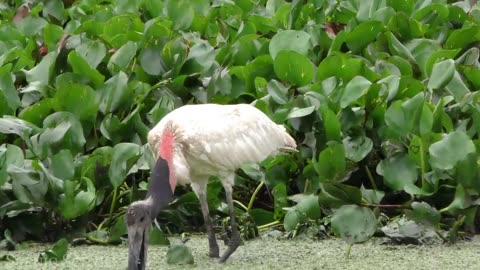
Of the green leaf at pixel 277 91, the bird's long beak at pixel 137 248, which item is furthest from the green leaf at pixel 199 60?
the bird's long beak at pixel 137 248

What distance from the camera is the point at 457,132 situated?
539 cm

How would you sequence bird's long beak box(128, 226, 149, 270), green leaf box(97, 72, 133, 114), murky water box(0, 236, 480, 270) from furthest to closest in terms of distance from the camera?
green leaf box(97, 72, 133, 114)
murky water box(0, 236, 480, 270)
bird's long beak box(128, 226, 149, 270)

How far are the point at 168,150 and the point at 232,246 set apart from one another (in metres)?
0.49

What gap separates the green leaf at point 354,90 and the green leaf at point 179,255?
1166mm

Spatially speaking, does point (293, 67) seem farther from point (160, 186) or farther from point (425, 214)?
point (160, 186)

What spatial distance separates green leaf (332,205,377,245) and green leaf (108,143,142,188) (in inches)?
38.0

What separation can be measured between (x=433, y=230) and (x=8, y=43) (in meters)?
2.76

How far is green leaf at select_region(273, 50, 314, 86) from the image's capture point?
5.89 metres

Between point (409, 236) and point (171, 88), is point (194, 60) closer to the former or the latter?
point (171, 88)

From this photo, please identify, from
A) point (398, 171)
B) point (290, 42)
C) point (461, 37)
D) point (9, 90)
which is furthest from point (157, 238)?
point (461, 37)

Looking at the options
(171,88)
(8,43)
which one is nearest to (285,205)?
(171,88)

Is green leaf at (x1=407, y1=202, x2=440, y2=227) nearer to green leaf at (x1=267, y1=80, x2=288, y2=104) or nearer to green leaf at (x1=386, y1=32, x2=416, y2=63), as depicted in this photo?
green leaf at (x1=267, y1=80, x2=288, y2=104)

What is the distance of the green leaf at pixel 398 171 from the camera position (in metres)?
5.54

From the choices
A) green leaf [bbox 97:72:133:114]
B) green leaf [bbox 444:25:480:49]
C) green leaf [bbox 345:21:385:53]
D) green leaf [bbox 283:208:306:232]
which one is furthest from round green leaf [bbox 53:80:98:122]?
green leaf [bbox 444:25:480:49]
